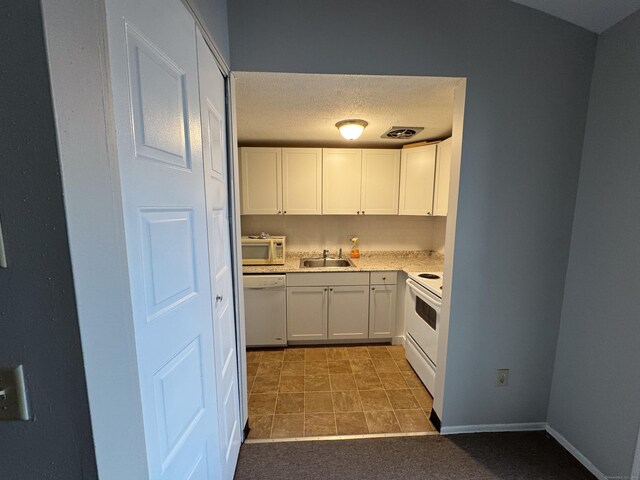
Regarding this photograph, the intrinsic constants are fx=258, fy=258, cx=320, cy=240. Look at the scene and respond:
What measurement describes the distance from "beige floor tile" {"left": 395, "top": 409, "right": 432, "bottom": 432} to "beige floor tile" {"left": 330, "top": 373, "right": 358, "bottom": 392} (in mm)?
423

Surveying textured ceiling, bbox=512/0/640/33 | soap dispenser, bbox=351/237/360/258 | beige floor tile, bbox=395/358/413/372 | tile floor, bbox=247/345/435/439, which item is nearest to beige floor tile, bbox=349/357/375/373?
Answer: tile floor, bbox=247/345/435/439

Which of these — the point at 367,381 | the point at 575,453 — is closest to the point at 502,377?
the point at 575,453

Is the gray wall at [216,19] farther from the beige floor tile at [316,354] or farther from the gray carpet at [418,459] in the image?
the beige floor tile at [316,354]

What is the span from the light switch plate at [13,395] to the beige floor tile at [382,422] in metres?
1.85

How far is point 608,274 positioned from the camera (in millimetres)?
1382

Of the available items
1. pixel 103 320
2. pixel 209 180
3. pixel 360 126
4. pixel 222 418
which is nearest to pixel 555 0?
pixel 360 126

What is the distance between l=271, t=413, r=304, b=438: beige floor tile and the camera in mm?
1716

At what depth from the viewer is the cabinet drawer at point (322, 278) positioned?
2.67 meters

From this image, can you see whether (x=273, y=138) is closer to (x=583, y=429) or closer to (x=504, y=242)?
(x=504, y=242)

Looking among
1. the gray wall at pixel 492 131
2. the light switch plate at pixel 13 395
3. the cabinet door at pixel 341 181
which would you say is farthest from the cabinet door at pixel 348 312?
the light switch plate at pixel 13 395

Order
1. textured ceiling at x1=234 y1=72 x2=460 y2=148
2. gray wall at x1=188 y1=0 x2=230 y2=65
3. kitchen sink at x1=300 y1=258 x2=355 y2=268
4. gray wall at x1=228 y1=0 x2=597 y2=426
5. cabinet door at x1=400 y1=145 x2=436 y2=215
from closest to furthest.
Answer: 1. gray wall at x1=188 y1=0 x2=230 y2=65
2. gray wall at x1=228 y1=0 x2=597 y2=426
3. textured ceiling at x1=234 y1=72 x2=460 y2=148
4. cabinet door at x1=400 y1=145 x2=436 y2=215
5. kitchen sink at x1=300 y1=258 x2=355 y2=268

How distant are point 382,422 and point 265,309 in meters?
1.44

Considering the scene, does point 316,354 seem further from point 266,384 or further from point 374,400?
point 374,400

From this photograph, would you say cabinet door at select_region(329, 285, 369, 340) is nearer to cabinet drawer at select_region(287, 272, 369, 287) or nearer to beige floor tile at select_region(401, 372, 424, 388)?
cabinet drawer at select_region(287, 272, 369, 287)
